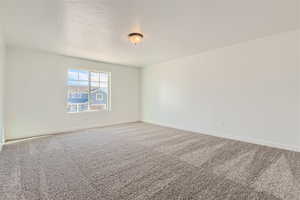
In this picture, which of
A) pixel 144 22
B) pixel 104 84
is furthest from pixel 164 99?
pixel 144 22

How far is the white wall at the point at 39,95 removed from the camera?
355 centimetres

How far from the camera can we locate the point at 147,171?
79.7 inches

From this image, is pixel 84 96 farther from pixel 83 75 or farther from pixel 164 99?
pixel 164 99

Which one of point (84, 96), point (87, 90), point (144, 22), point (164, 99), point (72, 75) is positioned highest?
point (144, 22)

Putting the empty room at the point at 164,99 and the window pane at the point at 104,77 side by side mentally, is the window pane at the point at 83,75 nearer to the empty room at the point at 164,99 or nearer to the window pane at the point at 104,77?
the empty room at the point at 164,99

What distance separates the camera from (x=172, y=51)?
160 inches

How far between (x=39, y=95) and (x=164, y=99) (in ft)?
13.0

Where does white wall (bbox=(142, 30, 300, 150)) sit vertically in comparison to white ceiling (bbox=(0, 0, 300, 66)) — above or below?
below

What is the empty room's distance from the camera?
1.78 m

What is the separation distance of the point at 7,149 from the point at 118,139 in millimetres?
2263

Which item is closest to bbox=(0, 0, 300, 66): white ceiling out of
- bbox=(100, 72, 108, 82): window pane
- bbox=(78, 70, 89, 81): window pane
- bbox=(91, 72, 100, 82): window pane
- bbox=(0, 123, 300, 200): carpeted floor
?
bbox=(78, 70, 89, 81): window pane

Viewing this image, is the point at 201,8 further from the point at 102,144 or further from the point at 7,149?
the point at 7,149

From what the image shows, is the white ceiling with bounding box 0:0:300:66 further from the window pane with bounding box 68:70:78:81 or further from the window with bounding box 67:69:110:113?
the window with bounding box 67:69:110:113

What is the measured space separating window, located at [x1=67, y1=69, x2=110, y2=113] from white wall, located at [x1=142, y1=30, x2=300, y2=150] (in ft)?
8.02
